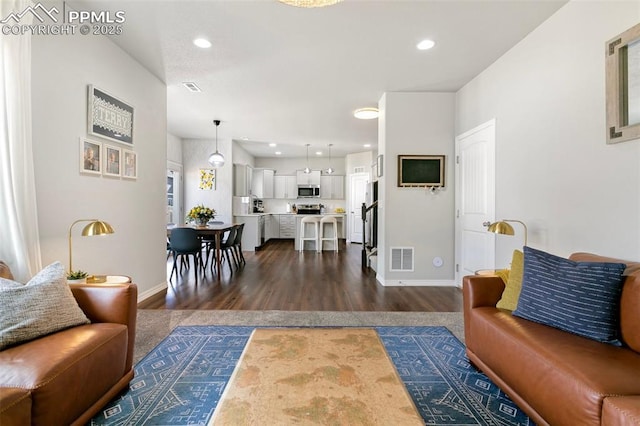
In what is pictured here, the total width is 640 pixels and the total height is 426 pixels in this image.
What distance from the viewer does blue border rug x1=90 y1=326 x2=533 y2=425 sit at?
1.65 metres

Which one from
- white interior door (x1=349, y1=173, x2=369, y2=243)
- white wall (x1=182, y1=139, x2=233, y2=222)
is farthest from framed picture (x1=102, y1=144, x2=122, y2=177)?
white interior door (x1=349, y1=173, x2=369, y2=243)

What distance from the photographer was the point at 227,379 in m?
2.01

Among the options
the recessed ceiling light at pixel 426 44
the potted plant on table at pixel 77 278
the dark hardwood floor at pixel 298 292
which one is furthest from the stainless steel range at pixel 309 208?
the potted plant on table at pixel 77 278

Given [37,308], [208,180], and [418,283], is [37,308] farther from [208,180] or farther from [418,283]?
[208,180]

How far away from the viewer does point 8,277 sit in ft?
5.91

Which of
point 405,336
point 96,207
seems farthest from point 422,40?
point 96,207

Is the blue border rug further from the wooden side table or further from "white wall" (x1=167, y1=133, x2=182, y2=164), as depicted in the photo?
"white wall" (x1=167, y1=133, x2=182, y2=164)

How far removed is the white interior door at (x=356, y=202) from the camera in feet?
31.1

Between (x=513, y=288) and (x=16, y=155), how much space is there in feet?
11.0

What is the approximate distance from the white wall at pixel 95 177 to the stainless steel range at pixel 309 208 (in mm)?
6020

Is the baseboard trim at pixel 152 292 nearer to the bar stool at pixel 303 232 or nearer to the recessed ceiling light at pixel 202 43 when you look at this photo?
the recessed ceiling light at pixel 202 43

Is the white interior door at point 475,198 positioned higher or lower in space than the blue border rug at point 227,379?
higher

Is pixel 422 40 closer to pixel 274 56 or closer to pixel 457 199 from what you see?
pixel 274 56

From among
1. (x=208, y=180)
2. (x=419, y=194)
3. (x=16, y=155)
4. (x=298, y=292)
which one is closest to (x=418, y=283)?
(x=419, y=194)
